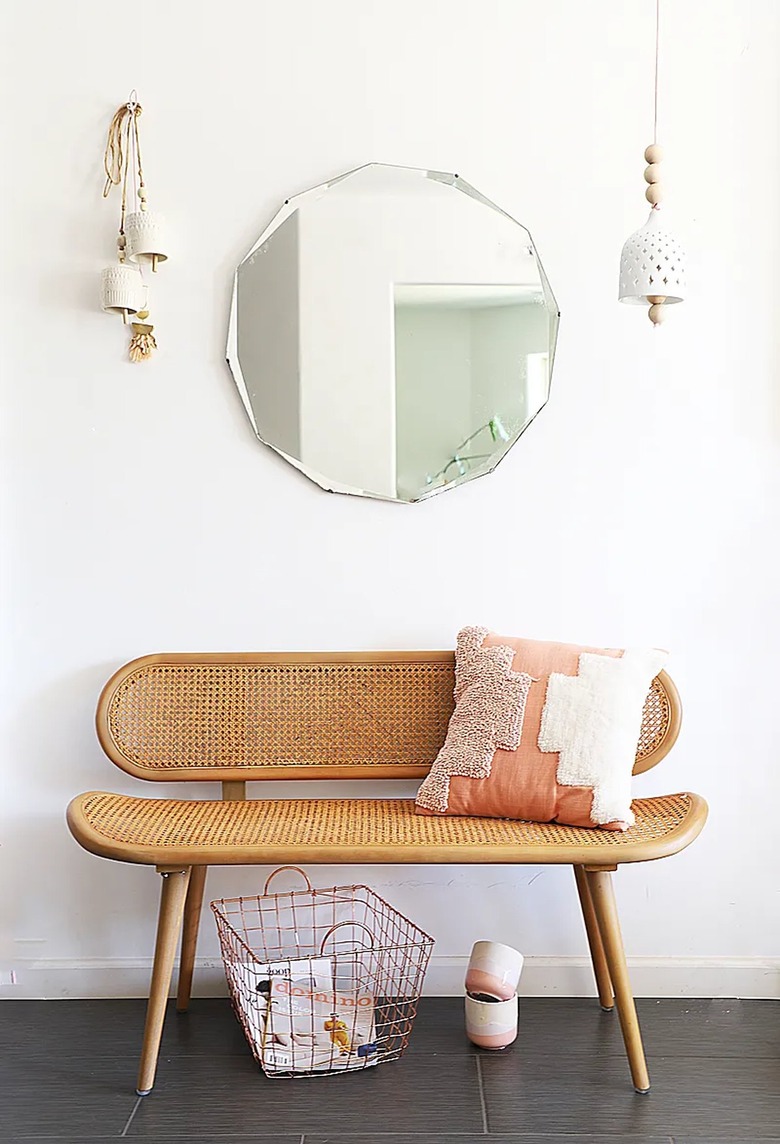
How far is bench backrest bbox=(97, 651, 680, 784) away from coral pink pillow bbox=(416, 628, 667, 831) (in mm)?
131

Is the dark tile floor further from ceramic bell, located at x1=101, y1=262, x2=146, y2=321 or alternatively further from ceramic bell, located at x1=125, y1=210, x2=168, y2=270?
ceramic bell, located at x1=125, y1=210, x2=168, y2=270

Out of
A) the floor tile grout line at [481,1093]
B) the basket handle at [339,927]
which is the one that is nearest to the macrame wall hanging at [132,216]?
the basket handle at [339,927]

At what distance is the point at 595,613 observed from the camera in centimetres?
258

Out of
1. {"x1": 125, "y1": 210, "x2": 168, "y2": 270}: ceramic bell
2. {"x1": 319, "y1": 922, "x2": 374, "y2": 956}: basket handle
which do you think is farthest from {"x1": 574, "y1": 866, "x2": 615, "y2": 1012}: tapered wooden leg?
{"x1": 125, "y1": 210, "x2": 168, "y2": 270}: ceramic bell

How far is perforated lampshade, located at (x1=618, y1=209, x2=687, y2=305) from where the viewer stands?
205 cm

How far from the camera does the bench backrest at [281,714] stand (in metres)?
2.49

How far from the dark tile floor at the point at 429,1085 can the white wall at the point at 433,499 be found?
156 mm

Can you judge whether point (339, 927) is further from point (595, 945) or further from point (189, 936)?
point (595, 945)

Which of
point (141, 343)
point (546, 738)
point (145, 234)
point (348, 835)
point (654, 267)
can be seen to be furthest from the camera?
point (141, 343)

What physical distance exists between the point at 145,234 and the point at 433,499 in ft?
2.69

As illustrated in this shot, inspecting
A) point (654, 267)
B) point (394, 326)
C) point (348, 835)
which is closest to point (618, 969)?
point (348, 835)

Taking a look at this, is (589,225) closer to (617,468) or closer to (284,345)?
(617,468)

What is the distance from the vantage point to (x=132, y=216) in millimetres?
2459

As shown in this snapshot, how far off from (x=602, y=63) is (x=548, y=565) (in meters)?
1.09
